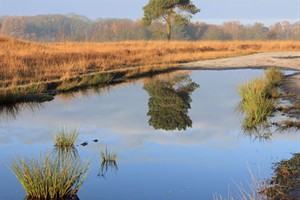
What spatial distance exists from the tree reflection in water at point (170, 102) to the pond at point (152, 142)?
1.2 inches

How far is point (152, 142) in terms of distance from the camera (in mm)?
8922

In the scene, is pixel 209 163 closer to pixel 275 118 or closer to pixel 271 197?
pixel 271 197

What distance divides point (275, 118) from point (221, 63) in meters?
15.9

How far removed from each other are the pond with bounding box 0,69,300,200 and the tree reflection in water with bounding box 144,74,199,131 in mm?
29

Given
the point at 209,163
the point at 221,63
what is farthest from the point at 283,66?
the point at 209,163

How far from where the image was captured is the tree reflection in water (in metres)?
10.8

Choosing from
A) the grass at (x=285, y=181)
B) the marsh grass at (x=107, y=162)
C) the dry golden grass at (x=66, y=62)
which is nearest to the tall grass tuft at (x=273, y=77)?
the dry golden grass at (x=66, y=62)

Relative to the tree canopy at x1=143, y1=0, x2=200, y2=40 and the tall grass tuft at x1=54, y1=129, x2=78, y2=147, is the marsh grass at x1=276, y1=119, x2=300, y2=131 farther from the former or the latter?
the tree canopy at x1=143, y1=0, x2=200, y2=40

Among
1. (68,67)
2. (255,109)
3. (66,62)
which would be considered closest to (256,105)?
(255,109)

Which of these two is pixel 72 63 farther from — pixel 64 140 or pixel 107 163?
pixel 107 163

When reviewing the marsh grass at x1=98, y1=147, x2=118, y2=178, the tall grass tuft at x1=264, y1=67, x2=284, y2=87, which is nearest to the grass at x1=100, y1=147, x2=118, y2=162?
the marsh grass at x1=98, y1=147, x2=118, y2=178

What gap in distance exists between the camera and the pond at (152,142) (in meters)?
6.32

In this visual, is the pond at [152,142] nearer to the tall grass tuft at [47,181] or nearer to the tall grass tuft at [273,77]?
the tall grass tuft at [47,181]

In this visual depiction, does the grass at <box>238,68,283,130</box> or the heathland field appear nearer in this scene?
the grass at <box>238,68,283,130</box>
